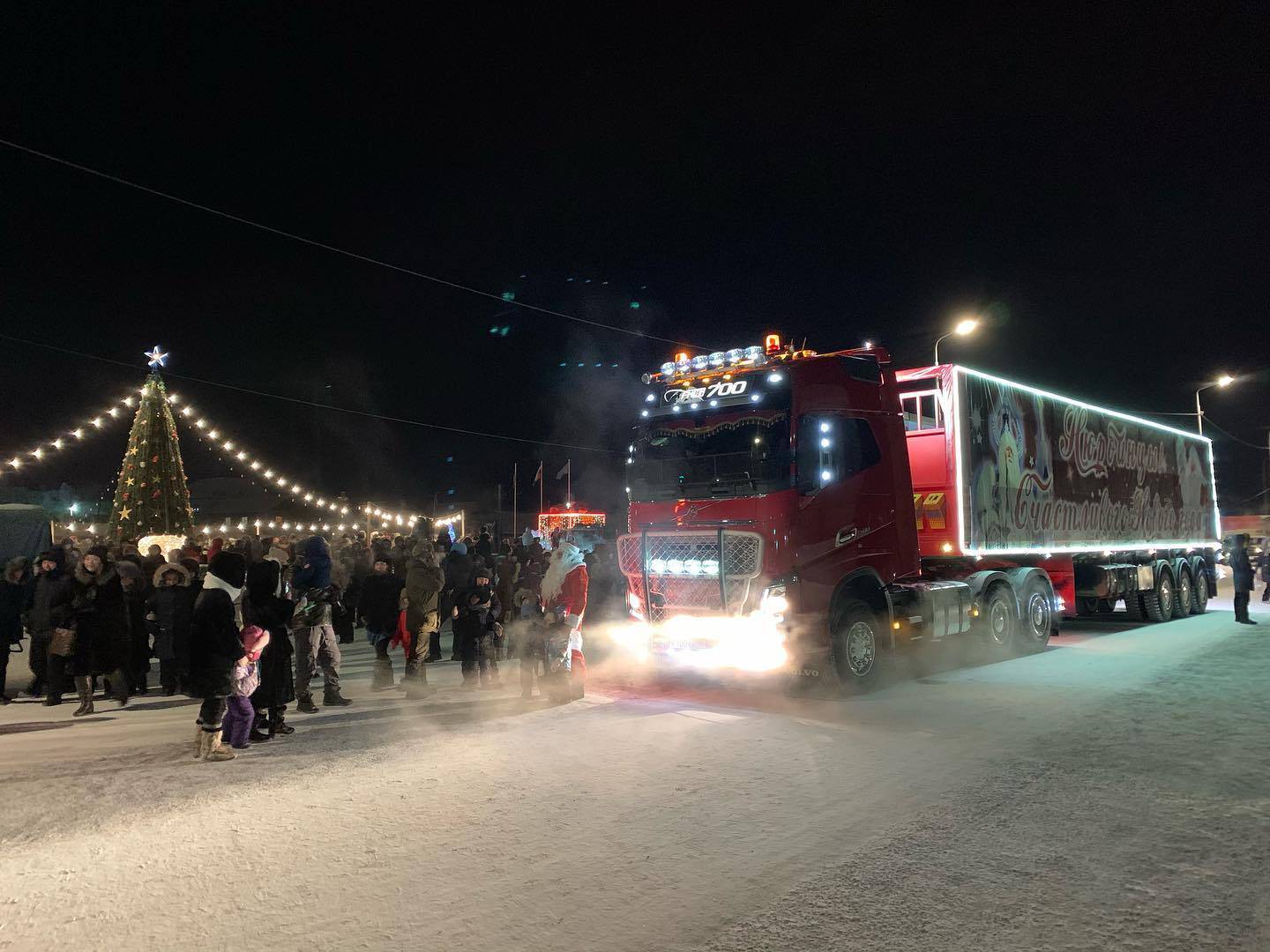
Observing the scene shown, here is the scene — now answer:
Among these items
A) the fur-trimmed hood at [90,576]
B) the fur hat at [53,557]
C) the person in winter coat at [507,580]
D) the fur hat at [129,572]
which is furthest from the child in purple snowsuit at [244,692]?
the person in winter coat at [507,580]

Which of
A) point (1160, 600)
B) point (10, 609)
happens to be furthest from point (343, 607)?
point (1160, 600)

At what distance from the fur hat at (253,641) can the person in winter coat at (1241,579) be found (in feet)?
54.8

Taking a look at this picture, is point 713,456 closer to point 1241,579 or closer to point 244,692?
point 244,692

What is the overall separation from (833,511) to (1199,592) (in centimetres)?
1495

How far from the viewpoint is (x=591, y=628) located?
15336 mm

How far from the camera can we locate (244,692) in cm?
700

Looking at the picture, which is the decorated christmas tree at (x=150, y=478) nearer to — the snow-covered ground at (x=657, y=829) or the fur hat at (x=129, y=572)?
the fur hat at (x=129, y=572)

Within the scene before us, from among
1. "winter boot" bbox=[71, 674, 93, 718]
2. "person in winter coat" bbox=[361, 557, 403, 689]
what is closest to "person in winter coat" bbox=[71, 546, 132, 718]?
"winter boot" bbox=[71, 674, 93, 718]

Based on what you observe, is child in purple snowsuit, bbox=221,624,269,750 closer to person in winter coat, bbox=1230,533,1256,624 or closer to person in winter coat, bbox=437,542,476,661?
person in winter coat, bbox=437,542,476,661

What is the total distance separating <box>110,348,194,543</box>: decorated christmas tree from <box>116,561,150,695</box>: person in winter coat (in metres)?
11.6

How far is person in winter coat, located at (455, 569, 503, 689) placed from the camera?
32.9 feet

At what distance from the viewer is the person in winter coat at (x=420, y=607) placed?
10.1m

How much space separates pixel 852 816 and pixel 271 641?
17.7 feet

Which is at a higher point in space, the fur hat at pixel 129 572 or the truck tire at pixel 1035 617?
the fur hat at pixel 129 572
